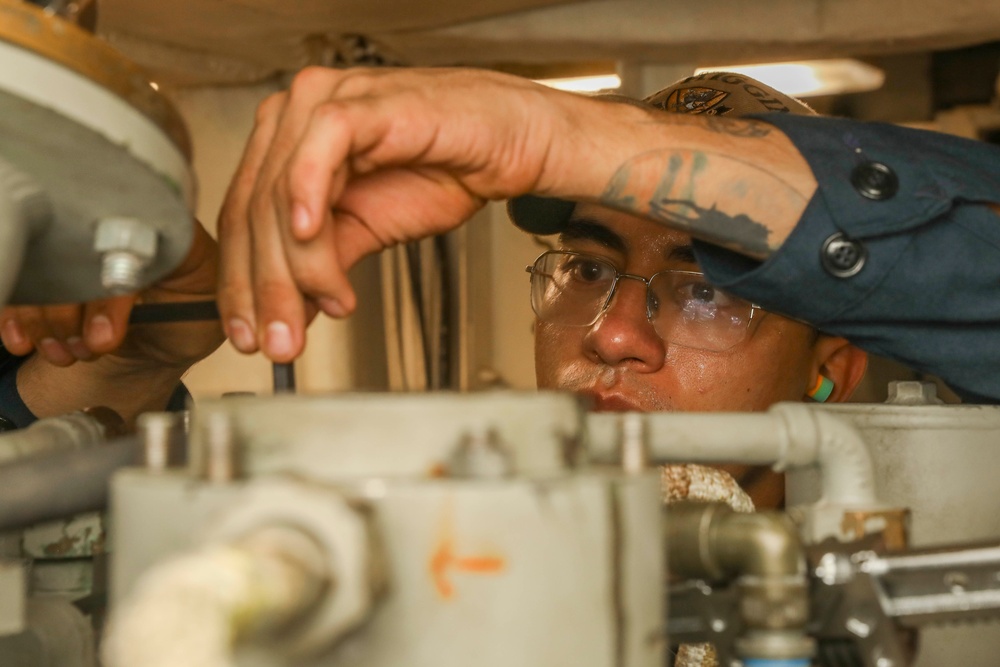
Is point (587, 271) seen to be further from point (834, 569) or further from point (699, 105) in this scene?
point (834, 569)

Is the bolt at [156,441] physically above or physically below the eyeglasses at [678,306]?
below

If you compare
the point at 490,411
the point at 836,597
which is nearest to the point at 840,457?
the point at 836,597

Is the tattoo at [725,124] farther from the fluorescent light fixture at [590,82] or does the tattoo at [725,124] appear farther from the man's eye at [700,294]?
the fluorescent light fixture at [590,82]

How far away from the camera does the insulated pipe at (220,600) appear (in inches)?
12.5

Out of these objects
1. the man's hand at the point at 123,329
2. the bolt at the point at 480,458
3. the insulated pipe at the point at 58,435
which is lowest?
the bolt at the point at 480,458

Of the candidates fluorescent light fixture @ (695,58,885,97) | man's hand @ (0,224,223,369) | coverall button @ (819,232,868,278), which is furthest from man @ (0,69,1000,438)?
fluorescent light fixture @ (695,58,885,97)

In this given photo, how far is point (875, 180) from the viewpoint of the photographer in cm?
99

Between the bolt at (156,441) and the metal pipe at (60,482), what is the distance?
40 mm

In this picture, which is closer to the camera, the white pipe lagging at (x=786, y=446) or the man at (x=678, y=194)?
the white pipe lagging at (x=786, y=446)

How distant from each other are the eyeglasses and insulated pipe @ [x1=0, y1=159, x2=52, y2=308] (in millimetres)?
979

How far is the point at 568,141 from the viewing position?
2.99ft

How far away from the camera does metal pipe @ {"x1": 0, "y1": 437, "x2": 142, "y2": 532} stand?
21.2 inches

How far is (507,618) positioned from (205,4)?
Result: 1.84 metres

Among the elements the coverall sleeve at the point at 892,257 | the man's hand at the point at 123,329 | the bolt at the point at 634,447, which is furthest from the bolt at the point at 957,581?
the man's hand at the point at 123,329
